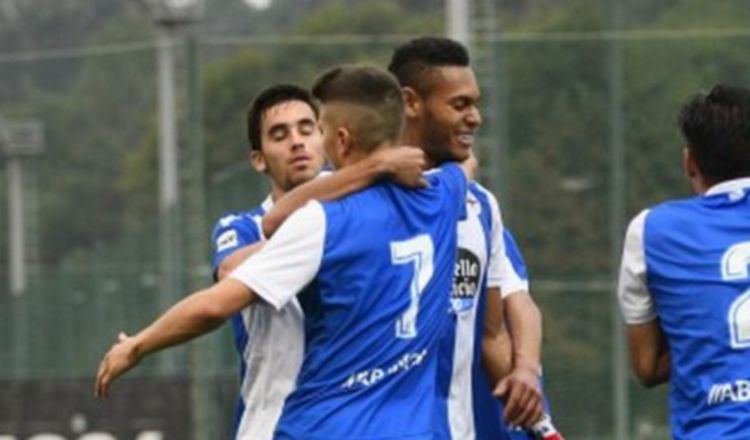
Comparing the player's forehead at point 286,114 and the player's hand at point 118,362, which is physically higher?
the player's forehead at point 286,114

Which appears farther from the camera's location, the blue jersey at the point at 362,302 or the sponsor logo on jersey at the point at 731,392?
the sponsor logo on jersey at the point at 731,392

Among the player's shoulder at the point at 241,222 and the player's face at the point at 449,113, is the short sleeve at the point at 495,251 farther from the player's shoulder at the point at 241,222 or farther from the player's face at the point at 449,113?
the player's shoulder at the point at 241,222

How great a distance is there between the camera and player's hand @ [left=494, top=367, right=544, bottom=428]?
7.27 meters

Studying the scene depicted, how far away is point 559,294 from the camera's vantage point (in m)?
18.5

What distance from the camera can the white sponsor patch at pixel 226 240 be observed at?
7.31 metres

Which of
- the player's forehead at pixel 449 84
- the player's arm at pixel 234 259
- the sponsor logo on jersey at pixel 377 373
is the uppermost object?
the player's forehead at pixel 449 84

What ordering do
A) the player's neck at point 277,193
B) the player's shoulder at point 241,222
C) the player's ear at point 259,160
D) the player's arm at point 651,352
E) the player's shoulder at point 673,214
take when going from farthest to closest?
the player's ear at point 259,160
the player's neck at point 277,193
the player's shoulder at point 241,222
the player's arm at point 651,352
the player's shoulder at point 673,214

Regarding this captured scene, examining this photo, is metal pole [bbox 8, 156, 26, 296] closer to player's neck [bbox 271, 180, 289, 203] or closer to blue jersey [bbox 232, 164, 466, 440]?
player's neck [bbox 271, 180, 289, 203]

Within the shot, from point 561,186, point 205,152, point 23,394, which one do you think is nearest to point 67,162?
point 205,152

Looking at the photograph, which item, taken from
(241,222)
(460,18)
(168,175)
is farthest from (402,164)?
(168,175)

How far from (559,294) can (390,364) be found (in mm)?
12037

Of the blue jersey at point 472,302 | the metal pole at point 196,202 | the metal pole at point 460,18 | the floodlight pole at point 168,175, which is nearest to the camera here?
the blue jersey at point 472,302

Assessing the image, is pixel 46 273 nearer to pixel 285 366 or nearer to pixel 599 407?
pixel 599 407

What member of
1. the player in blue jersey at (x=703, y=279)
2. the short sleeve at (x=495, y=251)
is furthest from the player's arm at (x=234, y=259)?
the player in blue jersey at (x=703, y=279)
